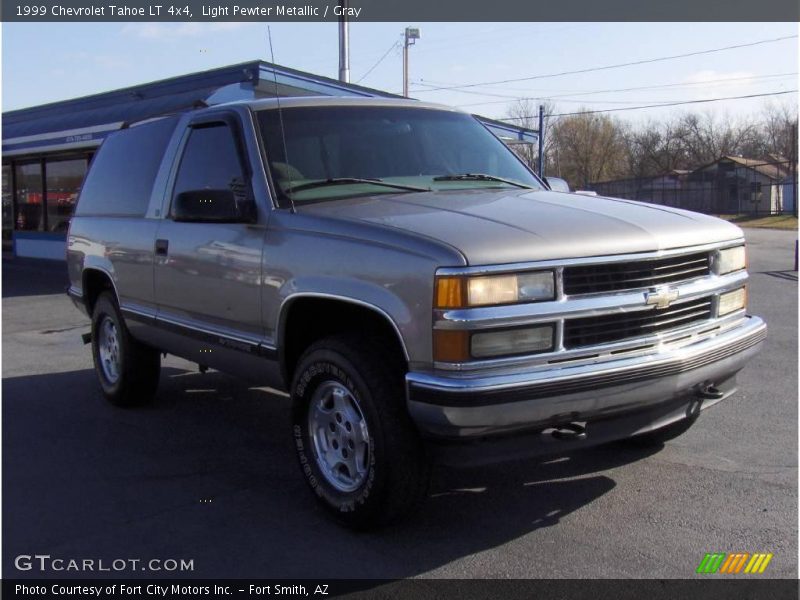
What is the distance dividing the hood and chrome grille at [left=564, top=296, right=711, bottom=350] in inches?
11.3

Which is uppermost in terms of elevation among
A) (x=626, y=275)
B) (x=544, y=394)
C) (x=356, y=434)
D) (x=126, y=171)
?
(x=126, y=171)

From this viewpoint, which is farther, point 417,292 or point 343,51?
point 343,51

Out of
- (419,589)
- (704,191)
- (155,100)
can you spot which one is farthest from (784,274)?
(704,191)

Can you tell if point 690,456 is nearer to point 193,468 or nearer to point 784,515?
point 784,515

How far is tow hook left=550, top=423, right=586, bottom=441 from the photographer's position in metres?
3.70

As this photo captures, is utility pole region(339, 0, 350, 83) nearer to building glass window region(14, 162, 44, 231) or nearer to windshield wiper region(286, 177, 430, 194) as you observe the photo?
building glass window region(14, 162, 44, 231)

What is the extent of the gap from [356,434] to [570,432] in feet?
3.31

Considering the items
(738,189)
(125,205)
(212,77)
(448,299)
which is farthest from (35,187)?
(738,189)

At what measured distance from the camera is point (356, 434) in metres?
4.07

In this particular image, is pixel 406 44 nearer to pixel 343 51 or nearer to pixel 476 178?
pixel 343 51

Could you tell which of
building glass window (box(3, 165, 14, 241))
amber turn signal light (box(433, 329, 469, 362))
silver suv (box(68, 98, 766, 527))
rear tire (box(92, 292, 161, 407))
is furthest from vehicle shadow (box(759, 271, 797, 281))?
building glass window (box(3, 165, 14, 241))

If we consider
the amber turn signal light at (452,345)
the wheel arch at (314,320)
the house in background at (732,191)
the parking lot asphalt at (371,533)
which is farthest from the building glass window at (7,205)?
the house in background at (732,191)

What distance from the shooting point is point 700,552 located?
12.5 feet

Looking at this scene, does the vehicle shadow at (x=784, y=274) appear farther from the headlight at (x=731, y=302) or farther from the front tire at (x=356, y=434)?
the front tire at (x=356, y=434)
